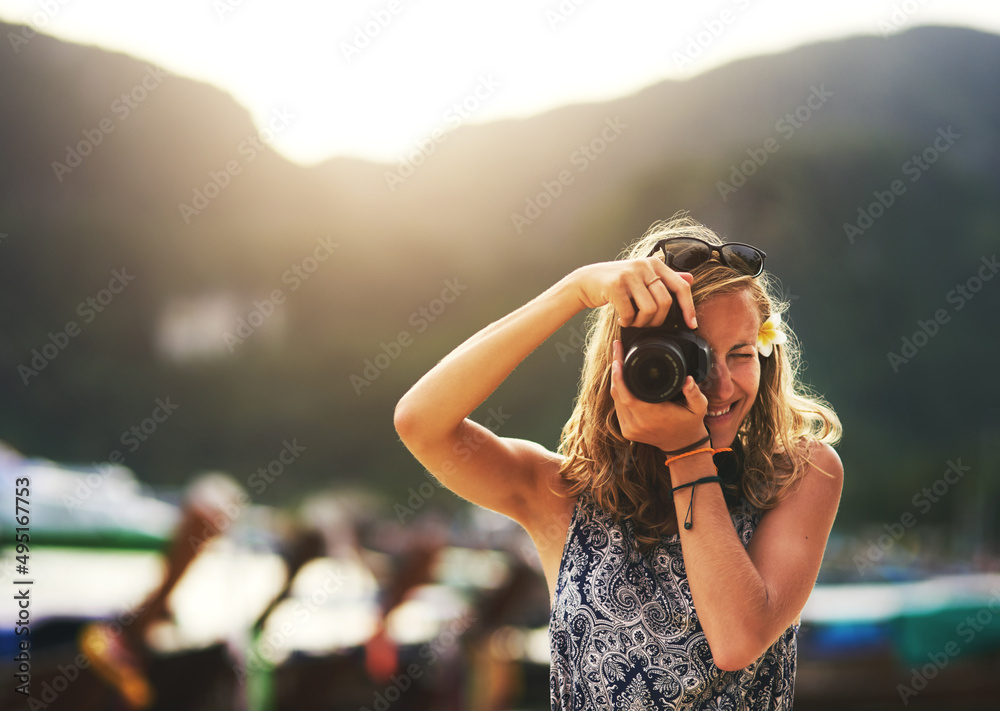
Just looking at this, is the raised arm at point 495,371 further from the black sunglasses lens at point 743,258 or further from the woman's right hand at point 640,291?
the black sunglasses lens at point 743,258

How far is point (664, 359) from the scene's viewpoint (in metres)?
1.44

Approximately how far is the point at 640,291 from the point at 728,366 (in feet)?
0.88

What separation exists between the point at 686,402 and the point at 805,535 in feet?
1.09

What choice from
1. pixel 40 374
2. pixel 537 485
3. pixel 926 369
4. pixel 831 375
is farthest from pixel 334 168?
pixel 537 485

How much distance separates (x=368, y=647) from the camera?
7477 mm

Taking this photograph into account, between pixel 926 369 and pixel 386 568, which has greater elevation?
pixel 926 369

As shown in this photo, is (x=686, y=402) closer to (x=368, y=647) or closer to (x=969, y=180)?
(x=368, y=647)

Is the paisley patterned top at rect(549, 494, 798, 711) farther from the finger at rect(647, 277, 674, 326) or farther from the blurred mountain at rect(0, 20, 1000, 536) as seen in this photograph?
the blurred mountain at rect(0, 20, 1000, 536)

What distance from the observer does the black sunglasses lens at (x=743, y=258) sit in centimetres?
167

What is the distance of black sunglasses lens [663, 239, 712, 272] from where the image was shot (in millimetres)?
1666

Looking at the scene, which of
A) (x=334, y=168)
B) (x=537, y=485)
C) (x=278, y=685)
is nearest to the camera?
(x=537, y=485)

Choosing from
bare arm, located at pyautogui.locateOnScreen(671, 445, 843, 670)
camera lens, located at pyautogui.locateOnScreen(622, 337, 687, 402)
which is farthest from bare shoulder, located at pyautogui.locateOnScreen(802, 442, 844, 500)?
camera lens, located at pyautogui.locateOnScreen(622, 337, 687, 402)

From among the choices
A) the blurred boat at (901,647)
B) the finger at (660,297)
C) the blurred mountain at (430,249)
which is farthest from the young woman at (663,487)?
the blurred mountain at (430,249)

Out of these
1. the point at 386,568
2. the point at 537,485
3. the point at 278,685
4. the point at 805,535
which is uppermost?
the point at 386,568
